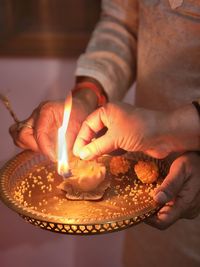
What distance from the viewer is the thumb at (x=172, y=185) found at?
748 millimetres

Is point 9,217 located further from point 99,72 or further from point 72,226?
point 72,226

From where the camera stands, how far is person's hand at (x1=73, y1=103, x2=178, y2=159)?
84cm

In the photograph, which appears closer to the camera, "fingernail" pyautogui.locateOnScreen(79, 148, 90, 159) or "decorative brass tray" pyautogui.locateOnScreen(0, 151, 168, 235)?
"decorative brass tray" pyautogui.locateOnScreen(0, 151, 168, 235)

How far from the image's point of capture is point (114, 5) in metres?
1.21

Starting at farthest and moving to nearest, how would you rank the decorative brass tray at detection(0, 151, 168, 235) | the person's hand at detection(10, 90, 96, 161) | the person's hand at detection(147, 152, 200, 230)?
the person's hand at detection(10, 90, 96, 161) < the person's hand at detection(147, 152, 200, 230) < the decorative brass tray at detection(0, 151, 168, 235)

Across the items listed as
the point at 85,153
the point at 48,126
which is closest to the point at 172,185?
the point at 85,153

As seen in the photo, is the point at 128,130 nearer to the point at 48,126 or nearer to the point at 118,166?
the point at 118,166

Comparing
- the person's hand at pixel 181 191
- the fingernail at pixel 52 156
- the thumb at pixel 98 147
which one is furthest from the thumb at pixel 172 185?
the fingernail at pixel 52 156

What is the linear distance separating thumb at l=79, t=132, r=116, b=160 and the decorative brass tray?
2.6 inches

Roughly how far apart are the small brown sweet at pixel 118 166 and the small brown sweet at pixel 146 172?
2 cm

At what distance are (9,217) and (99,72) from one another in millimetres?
824

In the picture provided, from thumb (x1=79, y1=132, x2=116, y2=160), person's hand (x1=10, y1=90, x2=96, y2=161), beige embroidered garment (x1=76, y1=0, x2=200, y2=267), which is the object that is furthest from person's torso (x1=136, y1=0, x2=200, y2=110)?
thumb (x1=79, y1=132, x2=116, y2=160)

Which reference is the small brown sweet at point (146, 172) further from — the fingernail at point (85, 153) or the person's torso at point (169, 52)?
the person's torso at point (169, 52)

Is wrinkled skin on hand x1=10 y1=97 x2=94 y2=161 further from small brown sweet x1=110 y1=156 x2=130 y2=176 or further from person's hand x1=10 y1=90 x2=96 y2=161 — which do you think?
small brown sweet x1=110 y1=156 x2=130 y2=176
